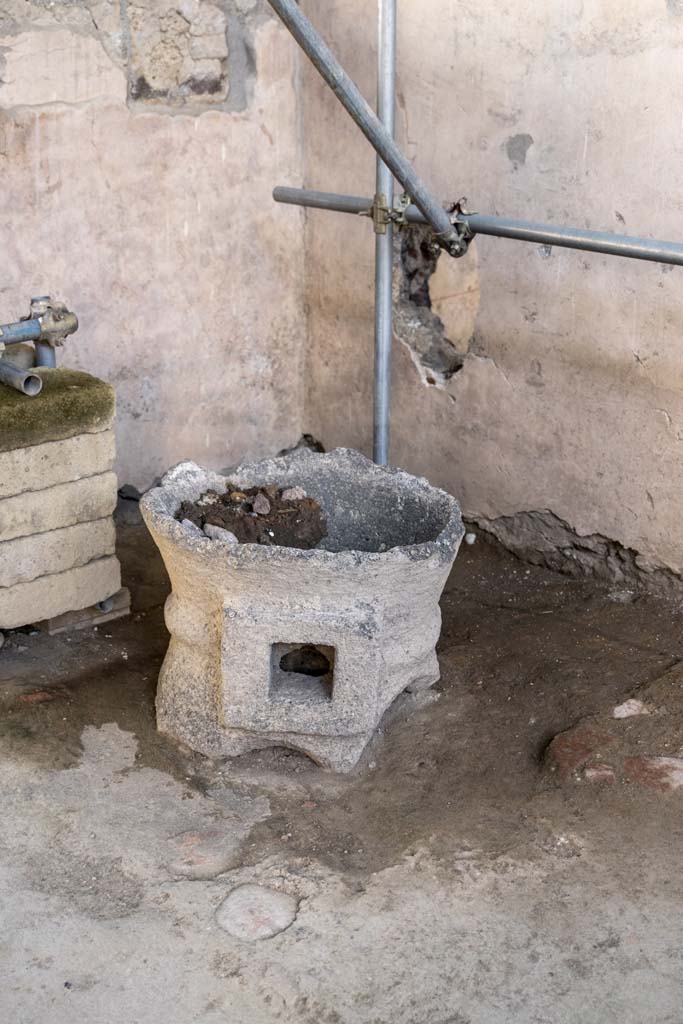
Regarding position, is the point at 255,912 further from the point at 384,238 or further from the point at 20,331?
the point at 384,238

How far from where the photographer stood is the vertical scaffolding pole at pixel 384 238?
12.5ft

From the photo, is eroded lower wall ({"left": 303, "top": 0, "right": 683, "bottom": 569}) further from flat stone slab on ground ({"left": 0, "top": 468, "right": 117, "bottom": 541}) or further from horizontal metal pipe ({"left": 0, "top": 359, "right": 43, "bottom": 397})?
horizontal metal pipe ({"left": 0, "top": 359, "right": 43, "bottom": 397})

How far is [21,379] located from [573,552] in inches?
80.6

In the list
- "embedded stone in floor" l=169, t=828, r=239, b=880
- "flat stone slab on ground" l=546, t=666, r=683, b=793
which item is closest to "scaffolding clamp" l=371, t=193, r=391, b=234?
"flat stone slab on ground" l=546, t=666, r=683, b=793

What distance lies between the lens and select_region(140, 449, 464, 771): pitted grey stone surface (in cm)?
315

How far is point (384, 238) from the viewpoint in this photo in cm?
396

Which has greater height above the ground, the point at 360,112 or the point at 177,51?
the point at 177,51

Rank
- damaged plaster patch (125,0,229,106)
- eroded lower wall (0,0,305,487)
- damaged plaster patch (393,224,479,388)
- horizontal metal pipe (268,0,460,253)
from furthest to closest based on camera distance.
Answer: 1. damaged plaster patch (393,224,479,388)
2. damaged plaster patch (125,0,229,106)
3. eroded lower wall (0,0,305,487)
4. horizontal metal pipe (268,0,460,253)

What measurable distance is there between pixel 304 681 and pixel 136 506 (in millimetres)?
1873

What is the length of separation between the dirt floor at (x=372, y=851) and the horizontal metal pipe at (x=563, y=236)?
1.28 metres

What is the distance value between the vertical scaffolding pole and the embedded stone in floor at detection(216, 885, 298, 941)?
1.67 meters

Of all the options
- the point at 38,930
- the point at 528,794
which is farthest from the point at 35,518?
the point at 528,794

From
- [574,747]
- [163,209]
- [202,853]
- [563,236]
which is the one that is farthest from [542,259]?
[202,853]

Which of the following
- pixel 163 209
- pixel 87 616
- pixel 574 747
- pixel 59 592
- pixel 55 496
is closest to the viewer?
pixel 574 747
